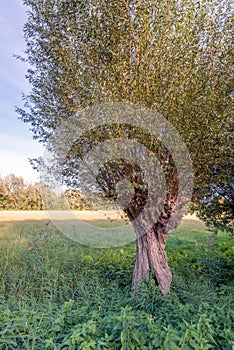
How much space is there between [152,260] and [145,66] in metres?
2.87

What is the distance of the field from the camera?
7.43ft

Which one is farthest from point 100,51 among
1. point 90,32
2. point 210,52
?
point 210,52

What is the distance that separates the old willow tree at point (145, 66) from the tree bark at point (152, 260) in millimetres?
690

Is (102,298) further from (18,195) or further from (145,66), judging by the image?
(18,195)

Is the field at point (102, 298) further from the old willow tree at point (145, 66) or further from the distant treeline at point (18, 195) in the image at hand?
the old willow tree at point (145, 66)

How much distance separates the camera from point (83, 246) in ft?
24.2

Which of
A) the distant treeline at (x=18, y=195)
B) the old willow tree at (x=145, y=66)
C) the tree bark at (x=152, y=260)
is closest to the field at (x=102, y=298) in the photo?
the tree bark at (x=152, y=260)

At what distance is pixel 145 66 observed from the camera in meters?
3.38

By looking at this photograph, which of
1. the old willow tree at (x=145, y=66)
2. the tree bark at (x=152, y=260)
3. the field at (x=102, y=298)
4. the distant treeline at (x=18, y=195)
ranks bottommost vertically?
the field at (x=102, y=298)

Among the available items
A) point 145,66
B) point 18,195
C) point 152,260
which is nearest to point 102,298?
point 152,260

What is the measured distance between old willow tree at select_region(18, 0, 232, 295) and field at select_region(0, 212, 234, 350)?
4.77 feet

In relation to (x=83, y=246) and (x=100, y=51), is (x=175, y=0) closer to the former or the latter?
(x=100, y=51)

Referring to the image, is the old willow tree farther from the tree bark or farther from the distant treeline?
the distant treeline

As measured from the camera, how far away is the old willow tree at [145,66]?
3375 millimetres
